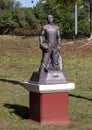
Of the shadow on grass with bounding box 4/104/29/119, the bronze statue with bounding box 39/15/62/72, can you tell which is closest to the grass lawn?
the shadow on grass with bounding box 4/104/29/119

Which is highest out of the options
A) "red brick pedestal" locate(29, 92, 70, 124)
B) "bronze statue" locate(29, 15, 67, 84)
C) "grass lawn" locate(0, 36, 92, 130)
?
"bronze statue" locate(29, 15, 67, 84)

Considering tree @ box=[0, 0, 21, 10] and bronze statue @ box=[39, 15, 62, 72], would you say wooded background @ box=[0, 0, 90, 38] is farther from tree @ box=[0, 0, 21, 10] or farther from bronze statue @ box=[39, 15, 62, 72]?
bronze statue @ box=[39, 15, 62, 72]

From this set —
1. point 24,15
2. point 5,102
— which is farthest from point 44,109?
point 24,15

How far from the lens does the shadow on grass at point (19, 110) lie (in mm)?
10953

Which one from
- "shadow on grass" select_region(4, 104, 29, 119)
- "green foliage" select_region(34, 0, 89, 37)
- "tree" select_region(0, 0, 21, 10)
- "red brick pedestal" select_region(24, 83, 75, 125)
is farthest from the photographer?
"tree" select_region(0, 0, 21, 10)

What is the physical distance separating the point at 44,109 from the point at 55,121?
0.34 m

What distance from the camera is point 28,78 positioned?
1750cm

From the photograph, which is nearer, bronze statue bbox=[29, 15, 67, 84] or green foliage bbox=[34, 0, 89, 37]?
bronze statue bbox=[29, 15, 67, 84]

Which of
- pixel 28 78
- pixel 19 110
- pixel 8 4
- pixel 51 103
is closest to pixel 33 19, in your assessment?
pixel 8 4

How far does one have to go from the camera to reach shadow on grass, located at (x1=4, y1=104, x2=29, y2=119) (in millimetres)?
10953

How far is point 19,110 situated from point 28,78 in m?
6.07

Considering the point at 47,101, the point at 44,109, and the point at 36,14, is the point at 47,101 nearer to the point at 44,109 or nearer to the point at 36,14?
the point at 44,109

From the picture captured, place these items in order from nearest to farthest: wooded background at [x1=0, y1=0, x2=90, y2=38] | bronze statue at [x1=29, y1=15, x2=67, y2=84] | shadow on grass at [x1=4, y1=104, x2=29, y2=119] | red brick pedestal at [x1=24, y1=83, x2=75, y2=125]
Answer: red brick pedestal at [x1=24, y1=83, x2=75, y2=125]
bronze statue at [x1=29, y1=15, x2=67, y2=84]
shadow on grass at [x1=4, y1=104, x2=29, y2=119]
wooded background at [x1=0, y1=0, x2=90, y2=38]

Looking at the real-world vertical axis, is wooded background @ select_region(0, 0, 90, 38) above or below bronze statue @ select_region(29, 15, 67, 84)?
below
